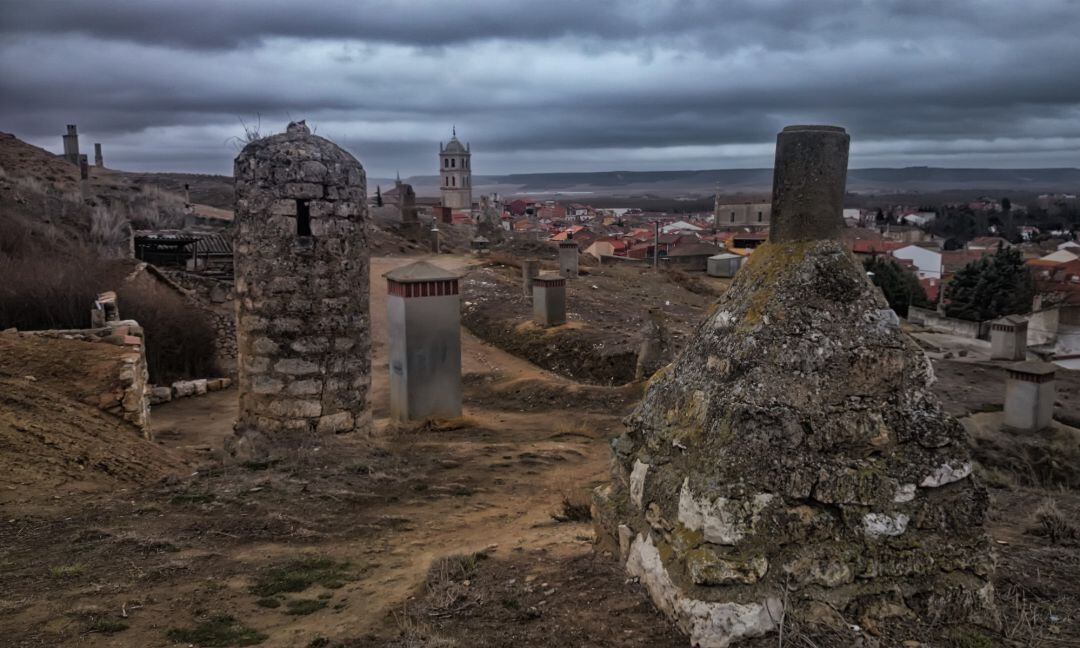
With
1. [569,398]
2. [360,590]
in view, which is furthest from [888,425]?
[569,398]

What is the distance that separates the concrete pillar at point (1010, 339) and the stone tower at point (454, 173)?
251ft

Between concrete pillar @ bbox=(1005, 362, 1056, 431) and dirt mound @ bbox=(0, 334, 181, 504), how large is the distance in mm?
13629

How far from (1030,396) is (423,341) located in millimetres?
10692

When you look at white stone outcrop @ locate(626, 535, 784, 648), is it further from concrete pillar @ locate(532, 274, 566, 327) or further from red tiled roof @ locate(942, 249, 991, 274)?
red tiled roof @ locate(942, 249, 991, 274)

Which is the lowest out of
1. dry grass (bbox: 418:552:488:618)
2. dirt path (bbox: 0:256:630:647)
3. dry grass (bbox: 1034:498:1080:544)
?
dirt path (bbox: 0:256:630:647)

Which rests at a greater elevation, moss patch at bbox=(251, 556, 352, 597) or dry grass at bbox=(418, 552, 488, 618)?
dry grass at bbox=(418, 552, 488, 618)

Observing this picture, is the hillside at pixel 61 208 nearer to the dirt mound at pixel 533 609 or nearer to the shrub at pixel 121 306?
the shrub at pixel 121 306

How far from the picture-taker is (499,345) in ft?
61.7

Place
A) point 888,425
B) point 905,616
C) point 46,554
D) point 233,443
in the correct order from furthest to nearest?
point 233,443, point 46,554, point 888,425, point 905,616

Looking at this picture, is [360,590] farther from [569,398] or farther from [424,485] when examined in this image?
[569,398]

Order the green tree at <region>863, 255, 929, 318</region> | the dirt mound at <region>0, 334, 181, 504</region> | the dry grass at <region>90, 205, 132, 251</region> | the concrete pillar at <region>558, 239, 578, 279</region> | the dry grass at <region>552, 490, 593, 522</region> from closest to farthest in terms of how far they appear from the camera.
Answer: the dry grass at <region>552, 490, 593, 522</region> < the dirt mound at <region>0, 334, 181, 504</region> < the dry grass at <region>90, 205, 132, 251</region> < the concrete pillar at <region>558, 239, 578, 279</region> < the green tree at <region>863, 255, 929, 318</region>

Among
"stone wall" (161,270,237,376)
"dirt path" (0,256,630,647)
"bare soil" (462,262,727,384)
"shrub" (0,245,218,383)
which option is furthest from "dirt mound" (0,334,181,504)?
"bare soil" (462,262,727,384)

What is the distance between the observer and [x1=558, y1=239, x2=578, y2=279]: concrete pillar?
28.1 meters

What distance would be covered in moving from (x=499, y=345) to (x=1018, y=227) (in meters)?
108
